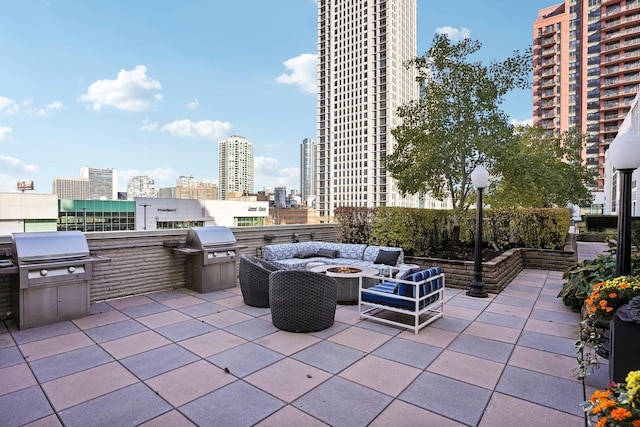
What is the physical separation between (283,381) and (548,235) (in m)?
9.40

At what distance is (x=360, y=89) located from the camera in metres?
108

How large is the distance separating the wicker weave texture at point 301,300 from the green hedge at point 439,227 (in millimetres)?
4289

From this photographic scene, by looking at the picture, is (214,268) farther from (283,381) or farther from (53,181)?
(53,181)

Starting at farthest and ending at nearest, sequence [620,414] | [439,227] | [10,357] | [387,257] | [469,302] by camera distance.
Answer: [439,227], [387,257], [469,302], [10,357], [620,414]

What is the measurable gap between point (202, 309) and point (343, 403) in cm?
328

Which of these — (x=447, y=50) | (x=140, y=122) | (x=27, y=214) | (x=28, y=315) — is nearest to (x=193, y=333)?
(x=28, y=315)

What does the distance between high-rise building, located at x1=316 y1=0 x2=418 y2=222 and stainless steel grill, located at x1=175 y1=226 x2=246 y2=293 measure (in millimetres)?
97220

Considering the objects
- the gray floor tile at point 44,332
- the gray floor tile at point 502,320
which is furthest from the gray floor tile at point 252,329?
the gray floor tile at point 502,320

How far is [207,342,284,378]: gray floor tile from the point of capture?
3207mm

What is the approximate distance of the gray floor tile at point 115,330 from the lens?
404 cm

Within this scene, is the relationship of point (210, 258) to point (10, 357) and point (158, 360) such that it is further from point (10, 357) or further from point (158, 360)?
point (10, 357)

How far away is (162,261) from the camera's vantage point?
6.36 m

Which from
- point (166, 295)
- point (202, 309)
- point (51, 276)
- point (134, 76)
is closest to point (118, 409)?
point (202, 309)

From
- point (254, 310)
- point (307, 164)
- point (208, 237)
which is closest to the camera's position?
point (254, 310)
